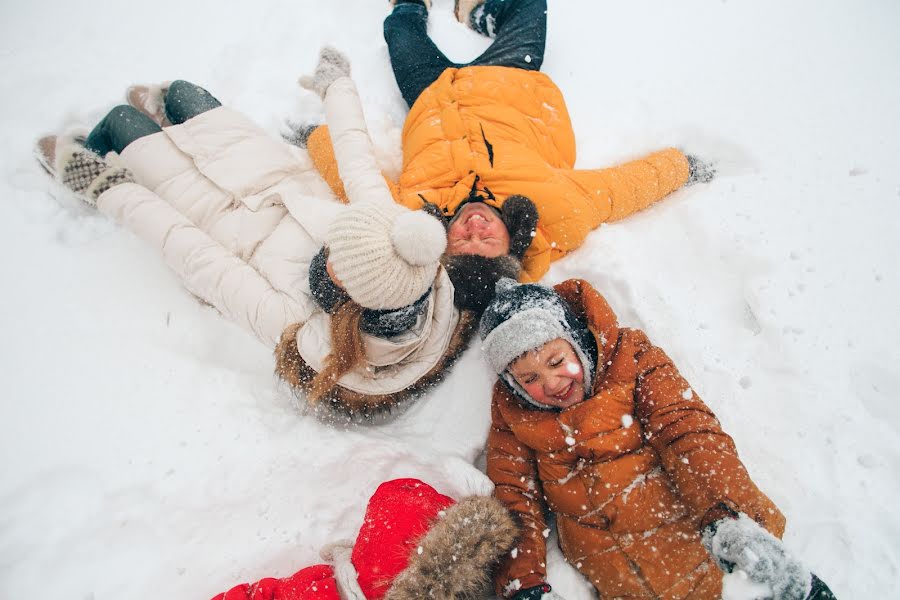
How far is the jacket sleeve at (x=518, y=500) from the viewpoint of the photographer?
184 cm

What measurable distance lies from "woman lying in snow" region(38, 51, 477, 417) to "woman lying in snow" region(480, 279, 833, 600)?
1.35 ft

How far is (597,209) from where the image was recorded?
9.09 ft

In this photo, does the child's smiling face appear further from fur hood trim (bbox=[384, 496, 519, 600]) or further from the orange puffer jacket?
the orange puffer jacket

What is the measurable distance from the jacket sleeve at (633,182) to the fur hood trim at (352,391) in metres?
1.10

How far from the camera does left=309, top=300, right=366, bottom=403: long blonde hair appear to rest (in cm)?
176

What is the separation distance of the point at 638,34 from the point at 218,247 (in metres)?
3.19

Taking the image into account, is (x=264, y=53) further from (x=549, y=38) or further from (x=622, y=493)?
(x=622, y=493)

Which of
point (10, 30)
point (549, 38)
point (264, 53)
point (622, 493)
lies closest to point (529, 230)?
point (622, 493)

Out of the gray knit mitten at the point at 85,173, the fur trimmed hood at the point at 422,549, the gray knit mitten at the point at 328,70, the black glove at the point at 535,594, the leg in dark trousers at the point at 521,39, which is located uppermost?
the leg in dark trousers at the point at 521,39

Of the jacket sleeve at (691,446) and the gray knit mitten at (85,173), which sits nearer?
the jacket sleeve at (691,446)

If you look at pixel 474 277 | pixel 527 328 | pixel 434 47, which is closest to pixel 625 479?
pixel 527 328

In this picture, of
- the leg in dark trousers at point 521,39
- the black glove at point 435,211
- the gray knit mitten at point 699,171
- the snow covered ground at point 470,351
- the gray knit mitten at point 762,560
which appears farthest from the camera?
the leg in dark trousers at point 521,39

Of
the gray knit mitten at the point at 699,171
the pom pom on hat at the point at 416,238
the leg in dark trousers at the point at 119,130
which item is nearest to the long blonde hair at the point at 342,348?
the pom pom on hat at the point at 416,238

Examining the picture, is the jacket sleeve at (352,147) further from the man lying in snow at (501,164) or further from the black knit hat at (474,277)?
the black knit hat at (474,277)
